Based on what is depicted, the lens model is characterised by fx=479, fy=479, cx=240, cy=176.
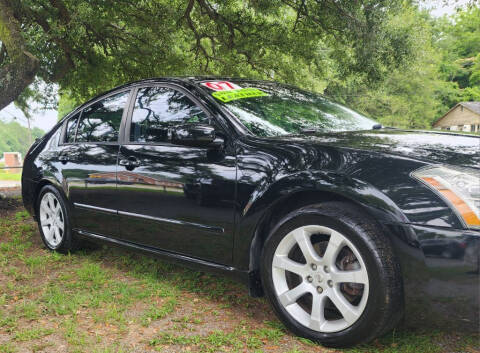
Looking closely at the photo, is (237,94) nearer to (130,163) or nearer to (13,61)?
(130,163)

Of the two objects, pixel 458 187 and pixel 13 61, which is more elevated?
pixel 13 61

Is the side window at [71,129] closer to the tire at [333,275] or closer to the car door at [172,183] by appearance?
the car door at [172,183]

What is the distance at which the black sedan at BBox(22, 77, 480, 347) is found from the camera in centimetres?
226

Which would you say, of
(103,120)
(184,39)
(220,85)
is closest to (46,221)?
(103,120)

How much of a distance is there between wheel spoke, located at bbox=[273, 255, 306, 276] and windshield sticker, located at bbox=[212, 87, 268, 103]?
3.87ft

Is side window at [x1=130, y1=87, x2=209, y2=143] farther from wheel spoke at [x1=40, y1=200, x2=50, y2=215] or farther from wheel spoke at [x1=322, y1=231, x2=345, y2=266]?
wheel spoke at [x1=40, y1=200, x2=50, y2=215]

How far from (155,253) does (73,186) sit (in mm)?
1220

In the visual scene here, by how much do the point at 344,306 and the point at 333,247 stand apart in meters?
0.31

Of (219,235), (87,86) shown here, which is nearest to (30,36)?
(87,86)

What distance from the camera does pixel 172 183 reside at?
10.7 feet

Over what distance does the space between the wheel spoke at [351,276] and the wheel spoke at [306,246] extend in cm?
14

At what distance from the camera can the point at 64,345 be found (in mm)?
2723

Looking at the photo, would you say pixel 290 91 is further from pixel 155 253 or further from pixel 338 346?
pixel 338 346

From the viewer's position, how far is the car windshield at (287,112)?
319 centimetres
